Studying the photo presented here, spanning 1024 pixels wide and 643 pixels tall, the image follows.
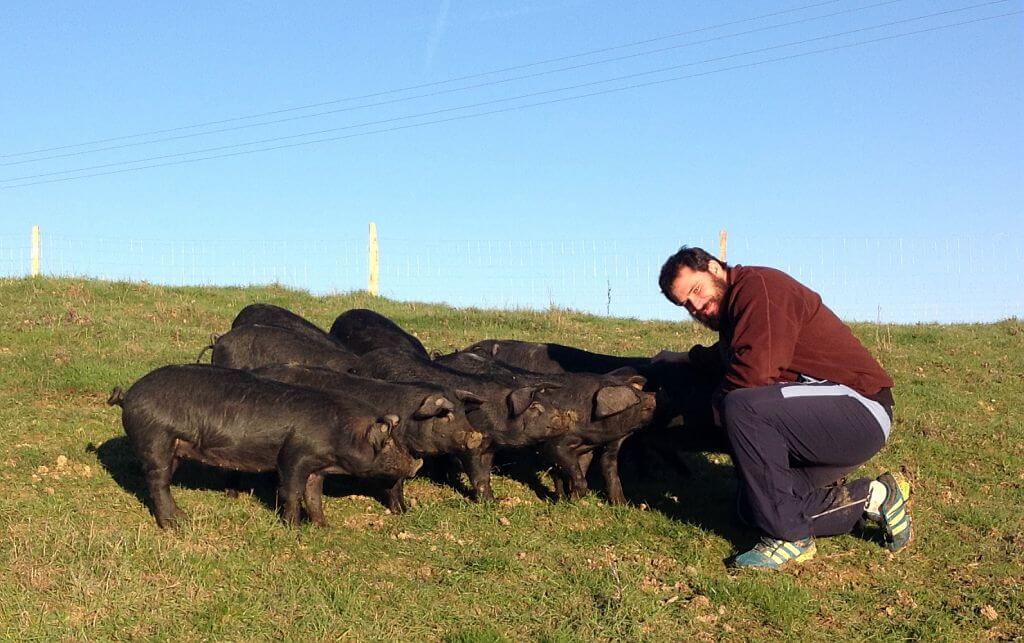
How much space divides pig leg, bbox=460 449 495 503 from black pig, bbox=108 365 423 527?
27.2 inches

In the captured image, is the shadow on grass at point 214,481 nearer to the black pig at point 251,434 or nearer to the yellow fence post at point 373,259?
the black pig at point 251,434

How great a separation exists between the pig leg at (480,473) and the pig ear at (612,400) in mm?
901

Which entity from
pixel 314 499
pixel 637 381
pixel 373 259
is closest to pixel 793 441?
pixel 637 381

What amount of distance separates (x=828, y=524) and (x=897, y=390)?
588 centimetres

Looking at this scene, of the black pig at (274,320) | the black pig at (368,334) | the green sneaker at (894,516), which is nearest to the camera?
A: the green sneaker at (894,516)

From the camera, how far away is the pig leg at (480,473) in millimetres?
7289

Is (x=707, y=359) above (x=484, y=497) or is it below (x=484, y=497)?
above

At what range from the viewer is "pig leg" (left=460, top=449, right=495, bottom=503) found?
287 inches

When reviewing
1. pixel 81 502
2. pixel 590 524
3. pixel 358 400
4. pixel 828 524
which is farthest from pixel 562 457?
pixel 81 502

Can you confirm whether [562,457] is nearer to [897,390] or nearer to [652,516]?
[652,516]

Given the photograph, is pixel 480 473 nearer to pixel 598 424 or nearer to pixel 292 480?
pixel 598 424

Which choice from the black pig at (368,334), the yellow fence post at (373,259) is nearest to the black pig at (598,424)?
the black pig at (368,334)

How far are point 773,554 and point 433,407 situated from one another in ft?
8.30

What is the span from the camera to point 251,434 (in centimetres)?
655
